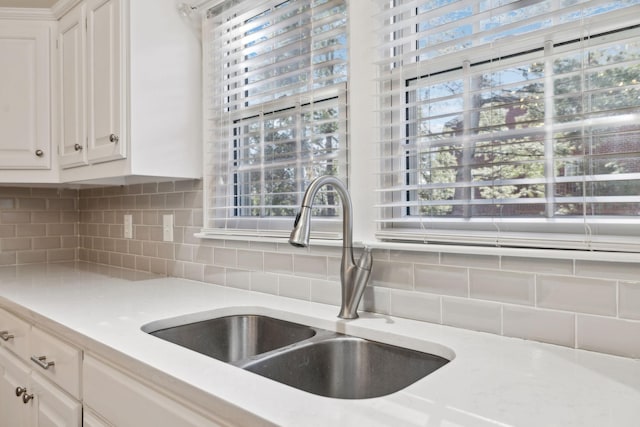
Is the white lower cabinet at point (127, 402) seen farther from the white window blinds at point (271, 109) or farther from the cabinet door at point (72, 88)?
the cabinet door at point (72, 88)

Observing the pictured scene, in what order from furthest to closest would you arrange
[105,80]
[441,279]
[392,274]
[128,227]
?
[128,227], [105,80], [392,274], [441,279]

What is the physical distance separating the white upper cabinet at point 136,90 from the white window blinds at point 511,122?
94cm

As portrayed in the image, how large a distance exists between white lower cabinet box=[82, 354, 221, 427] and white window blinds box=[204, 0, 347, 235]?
76 cm

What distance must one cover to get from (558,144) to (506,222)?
0.22 metres

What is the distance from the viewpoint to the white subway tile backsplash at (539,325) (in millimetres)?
1044

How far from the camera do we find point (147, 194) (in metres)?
2.36

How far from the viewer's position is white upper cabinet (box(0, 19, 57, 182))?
2328 millimetres

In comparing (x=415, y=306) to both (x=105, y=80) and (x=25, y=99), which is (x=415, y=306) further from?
(x=25, y=99)

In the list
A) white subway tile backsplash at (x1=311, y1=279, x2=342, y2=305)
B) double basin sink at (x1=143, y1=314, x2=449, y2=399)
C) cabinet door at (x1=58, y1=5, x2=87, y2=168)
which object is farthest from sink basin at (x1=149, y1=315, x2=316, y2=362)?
cabinet door at (x1=58, y1=5, x2=87, y2=168)

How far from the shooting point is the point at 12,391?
1.63 m

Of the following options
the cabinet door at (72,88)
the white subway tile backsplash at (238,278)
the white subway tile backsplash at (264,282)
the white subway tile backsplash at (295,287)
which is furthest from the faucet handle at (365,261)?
the cabinet door at (72,88)

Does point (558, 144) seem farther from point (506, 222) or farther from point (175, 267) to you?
point (175, 267)

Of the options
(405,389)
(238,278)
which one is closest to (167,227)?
(238,278)

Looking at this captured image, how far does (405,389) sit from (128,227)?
207 cm
